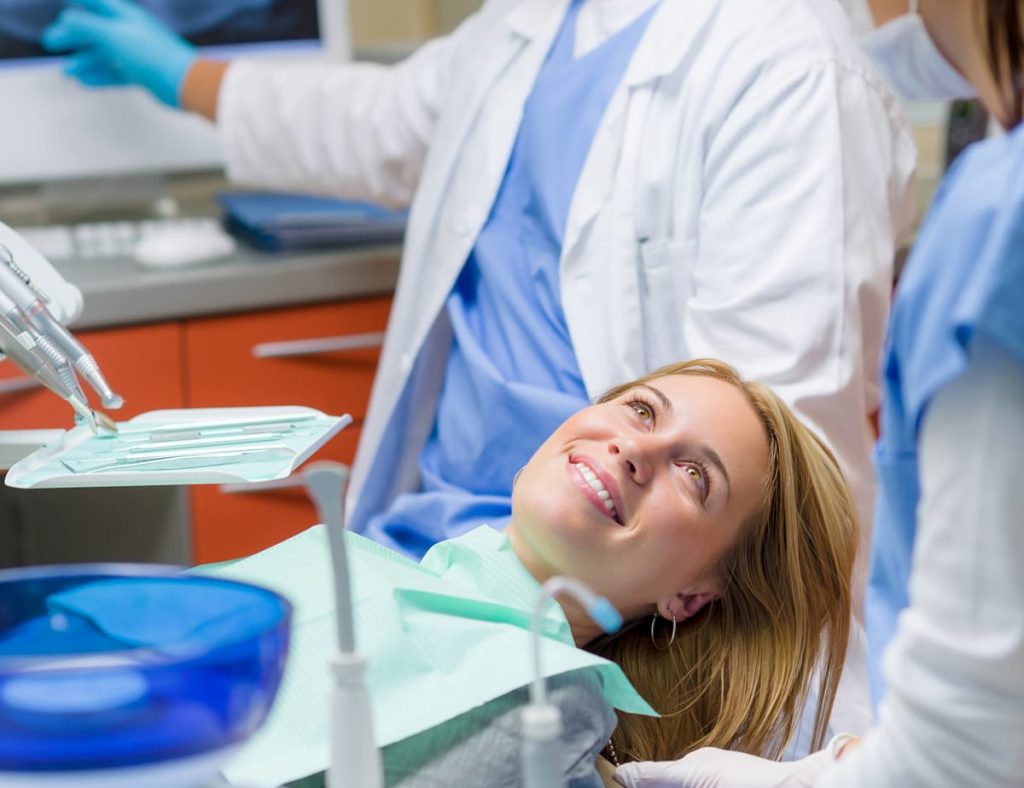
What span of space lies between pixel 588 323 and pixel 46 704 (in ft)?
3.22

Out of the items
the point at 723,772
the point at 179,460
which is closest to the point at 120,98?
the point at 179,460

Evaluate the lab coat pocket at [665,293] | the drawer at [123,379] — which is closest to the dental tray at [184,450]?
the lab coat pocket at [665,293]

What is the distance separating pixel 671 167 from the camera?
1.49m

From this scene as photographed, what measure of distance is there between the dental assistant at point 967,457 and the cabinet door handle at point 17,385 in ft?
4.50

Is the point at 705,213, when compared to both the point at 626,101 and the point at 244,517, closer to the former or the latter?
the point at 626,101

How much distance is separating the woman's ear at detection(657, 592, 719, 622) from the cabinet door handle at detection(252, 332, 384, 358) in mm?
910

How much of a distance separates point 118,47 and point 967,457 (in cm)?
161

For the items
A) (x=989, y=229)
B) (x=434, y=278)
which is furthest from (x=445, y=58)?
(x=989, y=229)

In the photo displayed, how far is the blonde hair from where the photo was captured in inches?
47.4

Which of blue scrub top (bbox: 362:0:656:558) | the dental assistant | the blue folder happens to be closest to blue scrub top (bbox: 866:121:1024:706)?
the dental assistant

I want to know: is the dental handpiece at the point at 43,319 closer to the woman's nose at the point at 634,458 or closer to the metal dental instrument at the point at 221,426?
the metal dental instrument at the point at 221,426

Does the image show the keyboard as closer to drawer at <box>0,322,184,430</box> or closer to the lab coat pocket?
drawer at <box>0,322,184,430</box>

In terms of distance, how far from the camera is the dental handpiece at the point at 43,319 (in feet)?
3.64

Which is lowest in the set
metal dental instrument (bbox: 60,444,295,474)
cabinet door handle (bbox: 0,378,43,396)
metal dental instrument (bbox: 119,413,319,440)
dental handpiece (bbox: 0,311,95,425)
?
cabinet door handle (bbox: 0,378,43,396)
